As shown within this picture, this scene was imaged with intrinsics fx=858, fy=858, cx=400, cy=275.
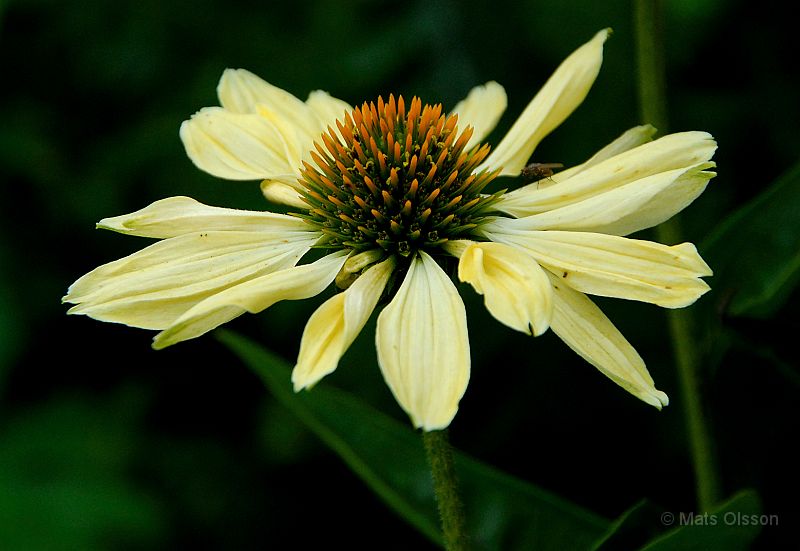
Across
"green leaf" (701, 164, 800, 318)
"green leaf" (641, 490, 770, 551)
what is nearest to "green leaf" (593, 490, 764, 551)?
"green leaf" (641, 490, 770, 551)

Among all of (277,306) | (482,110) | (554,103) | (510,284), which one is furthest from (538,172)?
(277,306)

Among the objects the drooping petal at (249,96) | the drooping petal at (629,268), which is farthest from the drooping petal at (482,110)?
the drooping petal at (629,268)

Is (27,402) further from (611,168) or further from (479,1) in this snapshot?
(611,168)

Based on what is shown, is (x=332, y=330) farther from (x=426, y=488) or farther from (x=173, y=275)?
(x=426, y=488)

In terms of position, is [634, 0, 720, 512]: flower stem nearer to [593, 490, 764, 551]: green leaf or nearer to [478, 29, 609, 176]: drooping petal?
[478, 29, 609, 176]: drooping petal

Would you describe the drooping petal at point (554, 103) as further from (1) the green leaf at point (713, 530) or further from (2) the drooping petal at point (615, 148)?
(1) the green leaf at point (713, 530)

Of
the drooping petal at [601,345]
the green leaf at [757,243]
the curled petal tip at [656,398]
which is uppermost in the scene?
the drooping petal at [601,345]
